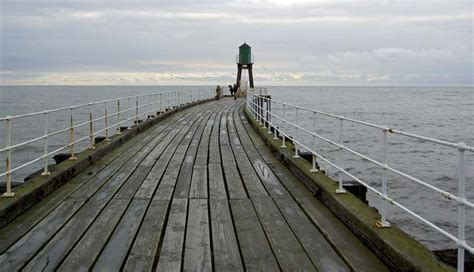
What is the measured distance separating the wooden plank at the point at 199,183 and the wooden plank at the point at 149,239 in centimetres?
57

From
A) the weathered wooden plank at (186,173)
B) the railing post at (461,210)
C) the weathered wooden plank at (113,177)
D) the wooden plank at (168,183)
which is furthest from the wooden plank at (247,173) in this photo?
the railing post at (461,210)

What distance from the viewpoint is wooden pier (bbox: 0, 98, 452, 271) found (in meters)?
4.09

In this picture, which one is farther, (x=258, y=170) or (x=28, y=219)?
(x=258, y=170)

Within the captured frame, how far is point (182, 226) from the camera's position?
199 inches

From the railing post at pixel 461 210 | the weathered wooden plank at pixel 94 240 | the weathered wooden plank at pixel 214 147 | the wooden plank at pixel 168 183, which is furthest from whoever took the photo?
the weathered wooden plank at pixel 214 147

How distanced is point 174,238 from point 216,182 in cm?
259

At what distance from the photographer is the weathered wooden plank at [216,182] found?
647 cm

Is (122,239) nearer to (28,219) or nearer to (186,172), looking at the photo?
(28,219)

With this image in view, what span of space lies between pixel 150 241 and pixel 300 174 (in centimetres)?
338

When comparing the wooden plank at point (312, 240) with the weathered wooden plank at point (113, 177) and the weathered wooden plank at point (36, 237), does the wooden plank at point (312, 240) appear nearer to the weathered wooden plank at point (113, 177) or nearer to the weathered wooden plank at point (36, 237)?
the weathered wooden plank at point (36, 237)

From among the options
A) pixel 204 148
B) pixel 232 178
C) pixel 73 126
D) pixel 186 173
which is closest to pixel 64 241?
pixel 232 178

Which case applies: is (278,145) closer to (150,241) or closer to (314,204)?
(314,204)

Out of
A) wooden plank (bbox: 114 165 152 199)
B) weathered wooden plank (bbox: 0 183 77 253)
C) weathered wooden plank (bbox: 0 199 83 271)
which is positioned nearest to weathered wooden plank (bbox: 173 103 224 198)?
wooden plank (bbox: 114 165 152 199)

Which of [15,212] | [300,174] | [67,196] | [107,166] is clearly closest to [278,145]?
[300,174]
